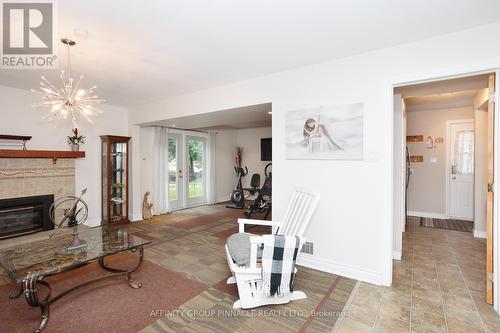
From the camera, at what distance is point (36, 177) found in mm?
3963

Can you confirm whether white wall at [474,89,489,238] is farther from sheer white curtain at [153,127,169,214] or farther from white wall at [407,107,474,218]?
sheer white curtain at [153,127,169,214]

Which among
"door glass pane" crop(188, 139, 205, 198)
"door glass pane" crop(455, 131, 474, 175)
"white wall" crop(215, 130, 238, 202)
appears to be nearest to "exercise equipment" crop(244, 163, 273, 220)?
"door glass pane" crop(188, 139, 205, 198)

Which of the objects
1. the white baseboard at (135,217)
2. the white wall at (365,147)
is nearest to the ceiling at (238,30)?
the white wall at (365,147)

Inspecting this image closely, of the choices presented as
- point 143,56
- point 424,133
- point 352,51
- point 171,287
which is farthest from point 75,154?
point 424,133

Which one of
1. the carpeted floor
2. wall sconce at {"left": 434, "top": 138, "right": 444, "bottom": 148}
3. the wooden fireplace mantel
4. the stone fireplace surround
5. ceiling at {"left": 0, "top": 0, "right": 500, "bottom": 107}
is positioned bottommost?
the carpeted floor

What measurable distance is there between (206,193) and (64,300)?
5.00m

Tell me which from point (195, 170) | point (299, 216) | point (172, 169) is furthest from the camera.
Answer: point (195, 170)

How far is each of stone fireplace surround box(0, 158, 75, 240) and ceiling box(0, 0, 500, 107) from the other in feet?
4.57

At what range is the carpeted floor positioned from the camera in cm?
190

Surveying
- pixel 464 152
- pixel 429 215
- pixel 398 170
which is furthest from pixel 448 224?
pixel 398 170

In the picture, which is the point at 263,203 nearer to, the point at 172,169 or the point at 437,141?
the point at 172,169

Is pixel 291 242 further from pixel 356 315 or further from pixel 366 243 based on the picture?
pixel 366 243

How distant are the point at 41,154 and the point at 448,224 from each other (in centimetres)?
741

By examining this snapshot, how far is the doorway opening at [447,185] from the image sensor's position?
2.50 metres
